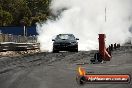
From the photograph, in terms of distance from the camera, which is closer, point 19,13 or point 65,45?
point 65,45

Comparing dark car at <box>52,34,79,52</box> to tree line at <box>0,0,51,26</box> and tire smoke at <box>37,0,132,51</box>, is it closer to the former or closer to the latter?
tire smoke at <box>37,0,132,51</box>

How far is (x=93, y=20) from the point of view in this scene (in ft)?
216

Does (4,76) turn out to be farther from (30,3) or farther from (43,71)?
(30,3)

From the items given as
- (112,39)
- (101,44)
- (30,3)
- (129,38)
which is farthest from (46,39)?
(30,3)

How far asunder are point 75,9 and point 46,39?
600 inches

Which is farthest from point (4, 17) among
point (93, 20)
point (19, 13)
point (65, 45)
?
point (65, 45)

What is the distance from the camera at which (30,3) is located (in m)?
106

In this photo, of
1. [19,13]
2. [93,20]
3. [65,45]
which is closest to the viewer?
[65,45]

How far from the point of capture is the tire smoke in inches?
2412

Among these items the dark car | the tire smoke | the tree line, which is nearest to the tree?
the tree line

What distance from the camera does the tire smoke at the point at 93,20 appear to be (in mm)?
61269

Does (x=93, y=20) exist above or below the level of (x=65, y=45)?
above

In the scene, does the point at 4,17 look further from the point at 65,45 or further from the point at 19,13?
the point at 65,45

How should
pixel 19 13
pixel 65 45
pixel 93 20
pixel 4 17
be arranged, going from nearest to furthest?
pixel 65 45 < pixel 93 20 < pixel 4 17 < pixel 19 13
